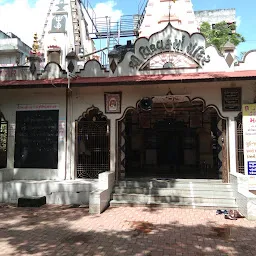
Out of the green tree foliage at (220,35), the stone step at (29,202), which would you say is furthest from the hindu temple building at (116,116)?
the green tree foliage at (220,35)

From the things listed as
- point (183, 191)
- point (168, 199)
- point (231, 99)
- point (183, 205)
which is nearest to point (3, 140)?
point (168, 199)

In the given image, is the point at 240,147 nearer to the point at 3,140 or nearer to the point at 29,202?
the point at 29,202

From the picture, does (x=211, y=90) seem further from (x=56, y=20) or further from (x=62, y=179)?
(x=56, y=20)

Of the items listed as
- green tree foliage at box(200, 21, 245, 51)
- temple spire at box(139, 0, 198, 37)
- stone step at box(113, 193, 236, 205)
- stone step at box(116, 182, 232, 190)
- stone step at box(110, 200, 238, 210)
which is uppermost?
green tree foliage at box(200, 21, 245, 51)

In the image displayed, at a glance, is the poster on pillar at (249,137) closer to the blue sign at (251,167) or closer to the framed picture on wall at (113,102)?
the blue sign at (251,167)

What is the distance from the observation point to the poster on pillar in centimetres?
976

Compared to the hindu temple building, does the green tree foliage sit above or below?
above

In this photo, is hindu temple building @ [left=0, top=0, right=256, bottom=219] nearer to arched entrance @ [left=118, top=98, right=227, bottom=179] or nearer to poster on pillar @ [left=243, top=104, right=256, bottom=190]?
poster on pillar @ [left=243, top=104, right=256, bottom=190]

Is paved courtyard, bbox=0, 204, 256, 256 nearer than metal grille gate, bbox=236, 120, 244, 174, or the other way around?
paved courtyard, bbox=0, 204, 256, 256

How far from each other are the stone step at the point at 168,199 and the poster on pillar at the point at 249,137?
1580 millimetres

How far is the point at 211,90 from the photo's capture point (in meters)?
10.1

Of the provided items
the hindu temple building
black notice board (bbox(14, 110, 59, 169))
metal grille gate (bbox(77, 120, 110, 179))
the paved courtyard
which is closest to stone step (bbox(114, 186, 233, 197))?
the hindu temple building

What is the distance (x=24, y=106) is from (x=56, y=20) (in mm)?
10306

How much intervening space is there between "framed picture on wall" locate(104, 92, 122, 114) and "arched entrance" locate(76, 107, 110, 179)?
15.4 inches
